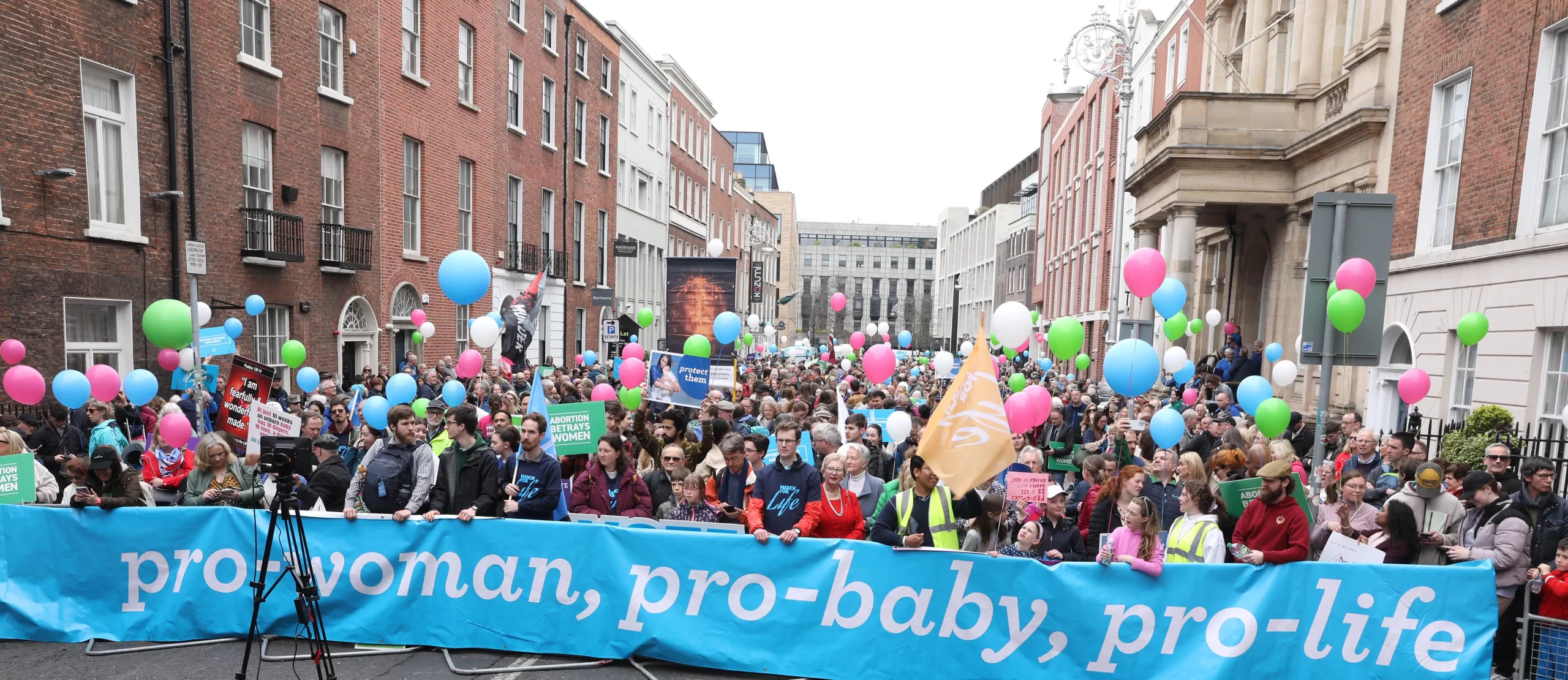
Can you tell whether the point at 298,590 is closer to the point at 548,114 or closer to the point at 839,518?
the point at 839,518

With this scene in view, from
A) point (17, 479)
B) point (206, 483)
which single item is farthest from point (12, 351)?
point (206, 483)

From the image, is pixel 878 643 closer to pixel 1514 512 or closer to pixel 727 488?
pixel 727 488

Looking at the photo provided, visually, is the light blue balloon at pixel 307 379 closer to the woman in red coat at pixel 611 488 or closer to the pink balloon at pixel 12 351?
the pink balloon at pixel 12 351

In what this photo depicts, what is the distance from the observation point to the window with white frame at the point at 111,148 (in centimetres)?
1298

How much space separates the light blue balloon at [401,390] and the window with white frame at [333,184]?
9110 millimetres

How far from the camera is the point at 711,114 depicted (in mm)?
51406

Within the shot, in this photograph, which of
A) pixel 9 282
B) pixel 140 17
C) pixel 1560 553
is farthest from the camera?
pixel 140 17

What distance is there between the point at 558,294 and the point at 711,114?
24578mm

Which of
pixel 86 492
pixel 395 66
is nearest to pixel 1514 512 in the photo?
pixel 86 492

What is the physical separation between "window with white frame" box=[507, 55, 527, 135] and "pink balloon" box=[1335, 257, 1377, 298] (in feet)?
74.4

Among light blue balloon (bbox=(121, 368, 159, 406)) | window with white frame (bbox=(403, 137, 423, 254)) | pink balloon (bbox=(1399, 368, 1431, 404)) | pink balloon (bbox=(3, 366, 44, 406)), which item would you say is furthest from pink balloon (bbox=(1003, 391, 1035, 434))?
window with white frame (bbox=(403, 137, 423, 254))

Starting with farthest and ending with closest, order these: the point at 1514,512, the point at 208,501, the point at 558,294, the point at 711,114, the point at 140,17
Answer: the point at 711,114 → the point at 558,294 → the point at 140,17 → the point at 208,501 → the point at 1514,512

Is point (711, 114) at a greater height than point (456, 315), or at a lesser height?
greater

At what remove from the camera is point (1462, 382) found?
13.0 metres
